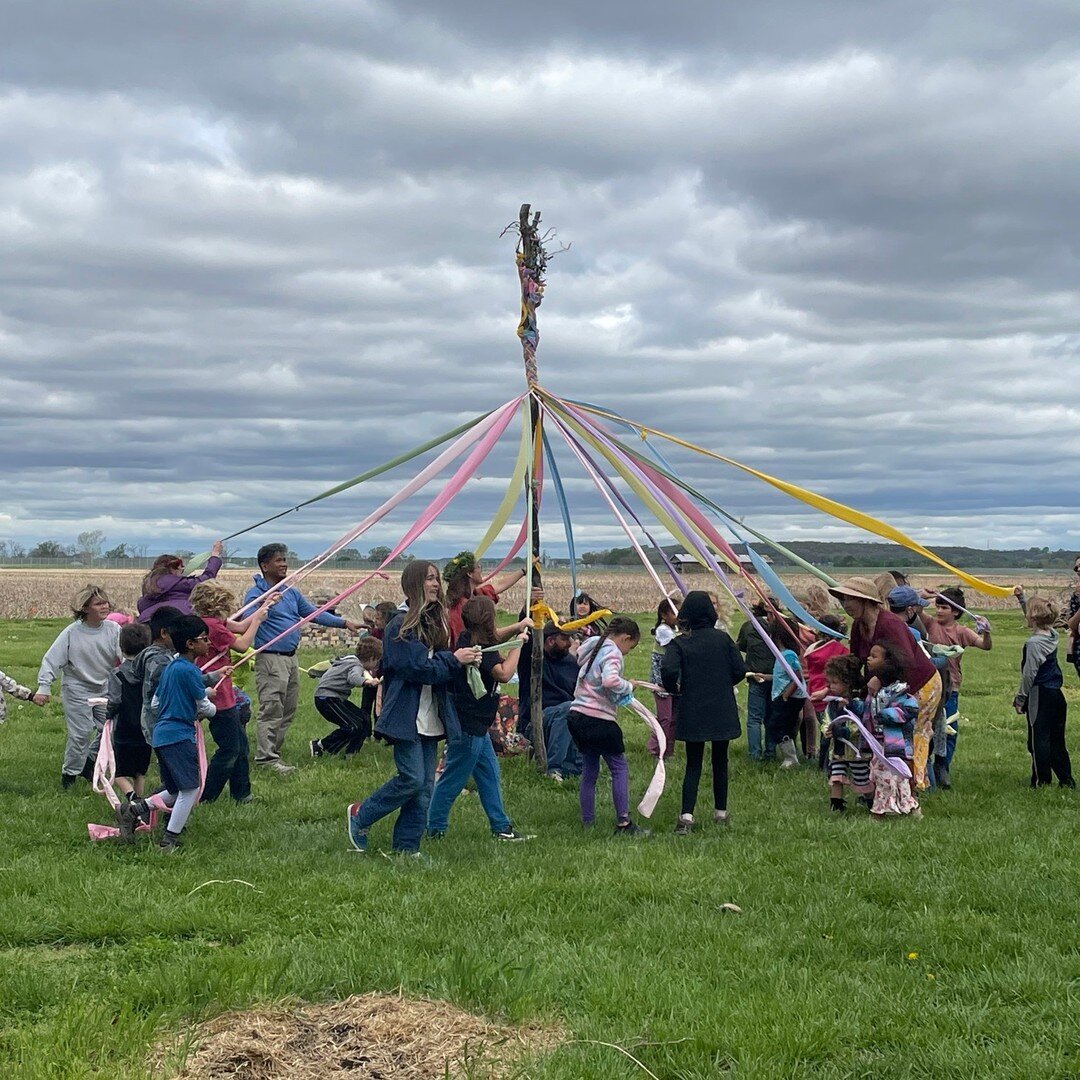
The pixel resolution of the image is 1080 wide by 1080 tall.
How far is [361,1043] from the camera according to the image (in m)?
4.01

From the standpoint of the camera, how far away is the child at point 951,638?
30.5 ft

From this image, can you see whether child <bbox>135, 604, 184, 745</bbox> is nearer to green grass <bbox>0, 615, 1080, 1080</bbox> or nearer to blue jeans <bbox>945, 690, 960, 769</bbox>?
green grass <bbox>0, 615, 1080, 1080</bbox>

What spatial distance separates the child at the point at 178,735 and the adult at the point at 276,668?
238 cm

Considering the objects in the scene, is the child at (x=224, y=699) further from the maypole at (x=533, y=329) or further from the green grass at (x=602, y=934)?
the maypole at (x=533, y=329)

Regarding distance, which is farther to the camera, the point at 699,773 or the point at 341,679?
the point at 341,679

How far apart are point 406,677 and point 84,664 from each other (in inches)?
133

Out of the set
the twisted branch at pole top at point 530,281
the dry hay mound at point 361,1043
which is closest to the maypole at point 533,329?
the twisted branch at pole top at point 530,281

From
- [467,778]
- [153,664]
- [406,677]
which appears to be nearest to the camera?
[406,677]

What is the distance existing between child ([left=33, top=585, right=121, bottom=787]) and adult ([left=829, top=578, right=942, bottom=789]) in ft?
17.5

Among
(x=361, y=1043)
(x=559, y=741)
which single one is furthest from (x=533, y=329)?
(x=361, y=1043)

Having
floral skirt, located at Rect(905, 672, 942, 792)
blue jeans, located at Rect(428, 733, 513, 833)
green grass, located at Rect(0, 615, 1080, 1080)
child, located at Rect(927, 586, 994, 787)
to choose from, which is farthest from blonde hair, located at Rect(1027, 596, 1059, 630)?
blue jeans, located at Rect(428, 733, 513, 833)

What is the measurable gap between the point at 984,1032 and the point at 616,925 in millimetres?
1750

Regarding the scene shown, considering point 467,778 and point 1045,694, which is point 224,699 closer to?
point 467,778

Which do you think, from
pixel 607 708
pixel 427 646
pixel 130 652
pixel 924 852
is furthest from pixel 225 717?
pixel 924 852
